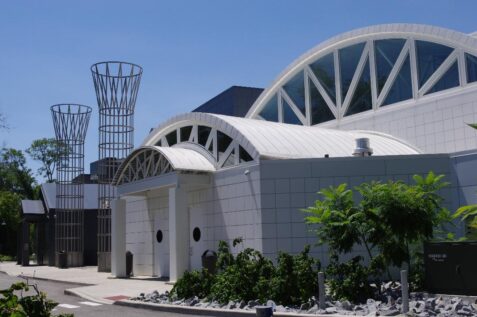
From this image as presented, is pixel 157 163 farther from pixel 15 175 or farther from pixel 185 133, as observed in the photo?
pixel 15 175

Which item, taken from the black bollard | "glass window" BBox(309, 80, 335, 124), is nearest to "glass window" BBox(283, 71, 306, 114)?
"glass window" BBox(309, 80, 335, 124)

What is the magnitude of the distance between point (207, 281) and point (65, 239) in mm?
26505

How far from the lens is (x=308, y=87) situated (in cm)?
3175

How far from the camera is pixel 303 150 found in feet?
72.7

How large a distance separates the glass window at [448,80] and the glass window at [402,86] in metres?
1.23

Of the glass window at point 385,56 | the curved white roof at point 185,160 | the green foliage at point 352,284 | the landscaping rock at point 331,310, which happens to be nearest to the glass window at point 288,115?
the glass window at point 385,56

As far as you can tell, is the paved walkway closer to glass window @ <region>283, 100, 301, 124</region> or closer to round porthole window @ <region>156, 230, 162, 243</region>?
round porthole window @ <region>156, 230, 162, 243</region>

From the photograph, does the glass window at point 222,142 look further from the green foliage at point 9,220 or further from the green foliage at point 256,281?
the green foliage at point 9,220

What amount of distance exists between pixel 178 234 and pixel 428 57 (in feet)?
45.3

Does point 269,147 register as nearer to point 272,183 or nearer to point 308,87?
point 272,183

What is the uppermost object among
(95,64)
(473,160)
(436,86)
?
(95,64)

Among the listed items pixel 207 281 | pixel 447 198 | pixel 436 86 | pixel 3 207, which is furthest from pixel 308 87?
pixel 3 207

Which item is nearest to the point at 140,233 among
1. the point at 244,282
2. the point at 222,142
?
the point at 222,142

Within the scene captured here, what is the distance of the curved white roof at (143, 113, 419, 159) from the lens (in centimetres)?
2142
